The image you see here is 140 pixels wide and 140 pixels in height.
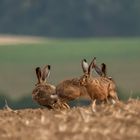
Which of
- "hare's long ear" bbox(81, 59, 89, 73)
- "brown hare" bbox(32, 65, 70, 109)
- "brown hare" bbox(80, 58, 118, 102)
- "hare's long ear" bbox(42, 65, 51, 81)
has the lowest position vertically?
"brown hare" bbox(32, 65, 70, 109)

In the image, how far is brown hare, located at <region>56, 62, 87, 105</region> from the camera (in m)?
10.2

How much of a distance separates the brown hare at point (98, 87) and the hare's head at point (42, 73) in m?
0.72

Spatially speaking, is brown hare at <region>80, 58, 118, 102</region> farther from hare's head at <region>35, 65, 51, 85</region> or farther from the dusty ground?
the dusty ground

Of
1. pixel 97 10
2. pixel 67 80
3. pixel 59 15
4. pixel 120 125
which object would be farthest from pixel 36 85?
pixel 59 15

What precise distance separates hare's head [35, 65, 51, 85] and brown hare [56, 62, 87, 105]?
1.38ft

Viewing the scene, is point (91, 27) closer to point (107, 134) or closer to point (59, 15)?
point (59, 15)

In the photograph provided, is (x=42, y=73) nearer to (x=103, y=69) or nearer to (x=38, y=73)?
(x=38, y=73)

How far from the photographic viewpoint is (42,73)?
1080 centimetres

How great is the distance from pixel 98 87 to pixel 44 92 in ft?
2.99

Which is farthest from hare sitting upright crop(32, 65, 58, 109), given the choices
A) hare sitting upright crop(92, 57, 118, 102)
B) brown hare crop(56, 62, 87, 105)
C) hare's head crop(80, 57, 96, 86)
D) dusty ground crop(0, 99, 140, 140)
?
dusty ground crop(0, 99, 140, 140)

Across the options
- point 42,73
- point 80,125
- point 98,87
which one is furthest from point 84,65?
point 80,125

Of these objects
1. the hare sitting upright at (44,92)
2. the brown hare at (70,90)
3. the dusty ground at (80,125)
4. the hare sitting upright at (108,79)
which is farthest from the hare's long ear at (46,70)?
the dusty ground at (80,125)

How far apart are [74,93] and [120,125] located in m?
3.58

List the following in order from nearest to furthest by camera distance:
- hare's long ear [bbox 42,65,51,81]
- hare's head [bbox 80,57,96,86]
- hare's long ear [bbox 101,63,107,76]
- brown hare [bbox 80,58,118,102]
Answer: brown hare [bbox 80,58,118,102] → hare's head [bbox 80,57,96,86] → hare's long ear [bbox 101,63,107,76] → hare's long ear [bbox 42,65,51,81]
